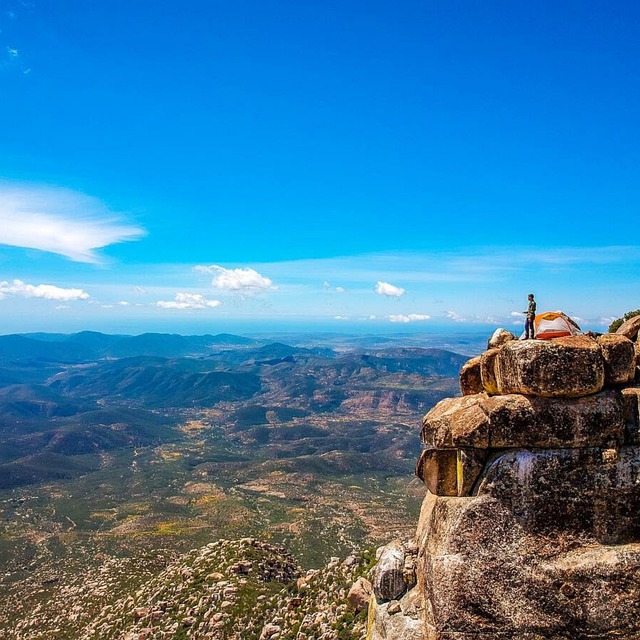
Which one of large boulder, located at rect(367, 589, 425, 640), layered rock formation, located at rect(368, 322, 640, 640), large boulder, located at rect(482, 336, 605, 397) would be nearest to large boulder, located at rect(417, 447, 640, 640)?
layered rock formation, located at rect(368, 322, 640, 640)

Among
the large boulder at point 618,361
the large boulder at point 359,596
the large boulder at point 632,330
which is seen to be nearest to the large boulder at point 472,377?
the large boulder at point 618,361

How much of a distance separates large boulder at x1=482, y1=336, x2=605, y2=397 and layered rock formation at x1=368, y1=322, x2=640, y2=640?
34 millimetres

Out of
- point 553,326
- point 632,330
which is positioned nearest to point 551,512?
point 553,326

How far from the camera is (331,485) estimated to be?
18238 cm

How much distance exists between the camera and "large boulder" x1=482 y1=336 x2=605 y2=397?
16.1 meters

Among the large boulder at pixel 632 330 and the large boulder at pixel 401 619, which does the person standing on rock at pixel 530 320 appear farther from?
the large boulder at pixel 401 619

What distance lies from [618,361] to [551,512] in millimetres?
5638

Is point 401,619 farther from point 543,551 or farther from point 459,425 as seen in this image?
point 459,425

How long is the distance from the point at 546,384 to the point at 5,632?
75.3 metres

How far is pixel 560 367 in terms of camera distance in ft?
53.0

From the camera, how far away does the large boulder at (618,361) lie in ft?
54.3

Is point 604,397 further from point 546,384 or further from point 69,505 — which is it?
point 69,505

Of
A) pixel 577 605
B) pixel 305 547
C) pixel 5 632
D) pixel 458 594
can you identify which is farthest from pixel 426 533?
pixel 305 547

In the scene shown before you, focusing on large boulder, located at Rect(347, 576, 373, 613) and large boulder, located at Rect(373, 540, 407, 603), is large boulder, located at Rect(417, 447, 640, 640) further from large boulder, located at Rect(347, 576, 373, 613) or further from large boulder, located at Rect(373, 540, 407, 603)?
large boulder, located at Rect(347, 576, 373, 613)
